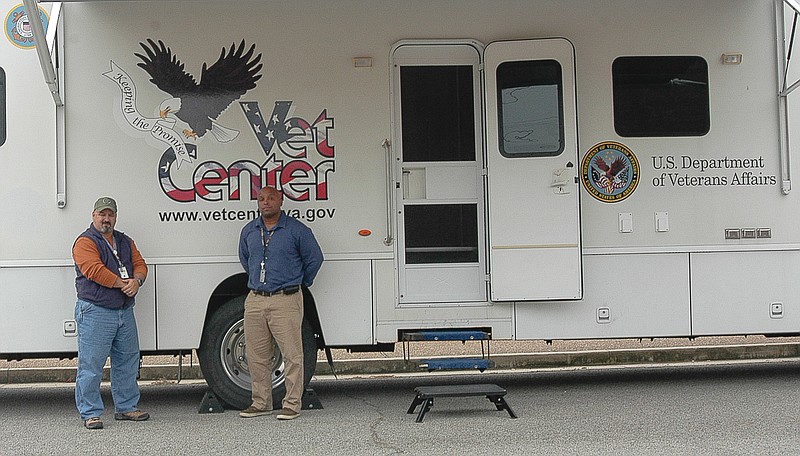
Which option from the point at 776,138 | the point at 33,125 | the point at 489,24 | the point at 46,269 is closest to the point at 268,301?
the point at 46,269

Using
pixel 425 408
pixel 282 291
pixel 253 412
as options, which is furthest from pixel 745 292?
pixel 253 412

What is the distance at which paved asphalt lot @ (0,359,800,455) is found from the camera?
7.10 m

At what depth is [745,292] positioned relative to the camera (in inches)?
341

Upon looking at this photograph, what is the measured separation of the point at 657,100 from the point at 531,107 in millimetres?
1039

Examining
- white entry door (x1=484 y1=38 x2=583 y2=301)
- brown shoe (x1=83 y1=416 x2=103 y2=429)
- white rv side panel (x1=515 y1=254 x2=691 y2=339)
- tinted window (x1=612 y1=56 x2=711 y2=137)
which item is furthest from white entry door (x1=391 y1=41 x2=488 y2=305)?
brown shoe (x1=83 y1=416 x2=103 y2=429)

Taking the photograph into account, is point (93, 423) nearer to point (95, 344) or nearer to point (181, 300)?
point (95, 344)

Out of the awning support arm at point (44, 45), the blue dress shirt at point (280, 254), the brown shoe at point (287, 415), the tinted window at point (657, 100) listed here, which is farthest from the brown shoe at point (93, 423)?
the tinted window at point (657, 100)

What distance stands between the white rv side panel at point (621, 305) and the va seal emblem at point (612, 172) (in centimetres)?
50

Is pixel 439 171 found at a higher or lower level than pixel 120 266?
higher

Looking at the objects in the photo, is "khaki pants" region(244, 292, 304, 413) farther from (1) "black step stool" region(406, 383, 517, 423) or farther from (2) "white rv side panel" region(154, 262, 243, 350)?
(1) "black step stool" region(406, 383, 517, 423)

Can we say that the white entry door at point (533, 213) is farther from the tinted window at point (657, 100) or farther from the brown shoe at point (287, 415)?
the brown shoe at point (287, 415)

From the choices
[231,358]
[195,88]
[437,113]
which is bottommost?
[231,358]

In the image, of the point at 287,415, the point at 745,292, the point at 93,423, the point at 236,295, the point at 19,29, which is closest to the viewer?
the point at 93,423

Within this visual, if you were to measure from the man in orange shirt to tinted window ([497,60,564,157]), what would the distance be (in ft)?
9.92
